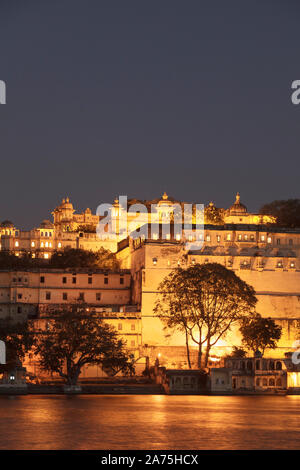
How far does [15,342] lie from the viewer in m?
86.9

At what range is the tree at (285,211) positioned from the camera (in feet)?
428

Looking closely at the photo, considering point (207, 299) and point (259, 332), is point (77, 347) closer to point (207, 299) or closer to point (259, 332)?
point (207, 299)

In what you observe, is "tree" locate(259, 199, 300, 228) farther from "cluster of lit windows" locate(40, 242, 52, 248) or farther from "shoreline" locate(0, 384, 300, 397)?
"shoreline" locate(0, 384, 300, 397)

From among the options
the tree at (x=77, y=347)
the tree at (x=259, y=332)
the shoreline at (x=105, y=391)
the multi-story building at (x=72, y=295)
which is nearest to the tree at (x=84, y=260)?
the multi-story building at (x=72, y=295)

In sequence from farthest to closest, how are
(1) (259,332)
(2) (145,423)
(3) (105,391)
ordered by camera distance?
(1) (259,332) < (3) (105,391) < (2) (145,423)

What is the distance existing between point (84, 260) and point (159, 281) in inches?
935

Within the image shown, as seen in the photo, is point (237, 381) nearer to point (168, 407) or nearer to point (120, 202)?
point (168, 407)

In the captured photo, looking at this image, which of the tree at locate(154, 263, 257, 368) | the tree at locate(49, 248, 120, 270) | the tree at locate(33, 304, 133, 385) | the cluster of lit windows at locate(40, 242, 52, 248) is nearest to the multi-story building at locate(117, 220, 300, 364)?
the tree at locate(154, 263, 257, 368)

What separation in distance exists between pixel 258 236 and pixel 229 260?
7455 mm

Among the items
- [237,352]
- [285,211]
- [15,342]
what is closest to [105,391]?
[15,342]

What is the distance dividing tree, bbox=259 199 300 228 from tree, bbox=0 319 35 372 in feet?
157

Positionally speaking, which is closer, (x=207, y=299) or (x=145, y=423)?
(x=145, y=423)

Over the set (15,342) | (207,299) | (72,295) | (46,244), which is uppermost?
(46,244)

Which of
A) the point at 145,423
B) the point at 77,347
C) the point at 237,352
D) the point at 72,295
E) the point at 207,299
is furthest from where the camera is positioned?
the point at 72,295
